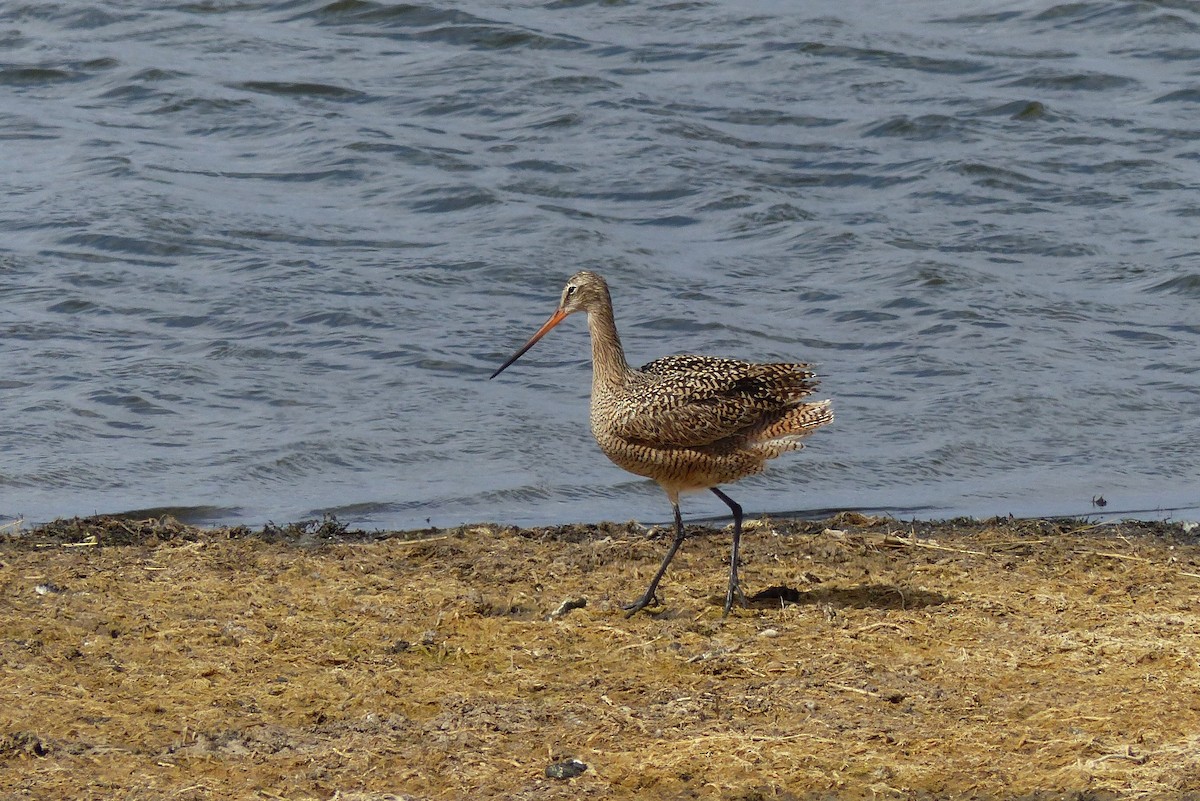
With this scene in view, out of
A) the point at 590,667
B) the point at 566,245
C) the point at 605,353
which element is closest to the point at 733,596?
the point at 590,667

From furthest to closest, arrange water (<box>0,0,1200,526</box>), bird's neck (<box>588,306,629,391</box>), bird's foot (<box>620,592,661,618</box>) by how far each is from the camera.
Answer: water (<box>0,0,1200,526</box>) < bird's neck (<box>588,306,629,391</box>) < bird's foot (<box>620,592,661,618</box>)

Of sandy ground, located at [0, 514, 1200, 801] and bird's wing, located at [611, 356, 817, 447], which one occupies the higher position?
bird's wing, located at [611, 356, 817, 447]

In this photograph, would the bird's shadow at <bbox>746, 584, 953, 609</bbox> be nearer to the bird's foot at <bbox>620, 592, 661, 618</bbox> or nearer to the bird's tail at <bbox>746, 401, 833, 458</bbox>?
the bird's foot at <bbox>620, 592, 661, 618</bbox>

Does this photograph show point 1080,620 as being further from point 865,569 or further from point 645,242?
point 645,242

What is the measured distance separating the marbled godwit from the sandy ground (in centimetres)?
42

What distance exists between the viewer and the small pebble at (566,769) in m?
4.64

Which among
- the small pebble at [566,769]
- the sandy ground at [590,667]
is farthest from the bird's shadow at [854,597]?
the small pebble at [566,769]

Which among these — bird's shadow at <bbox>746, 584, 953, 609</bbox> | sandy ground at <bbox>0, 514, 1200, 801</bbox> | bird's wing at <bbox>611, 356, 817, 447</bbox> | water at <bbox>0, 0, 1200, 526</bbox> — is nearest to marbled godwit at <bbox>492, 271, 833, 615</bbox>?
bird's wing at <bbox>611, 356, 817, 447</bbox>

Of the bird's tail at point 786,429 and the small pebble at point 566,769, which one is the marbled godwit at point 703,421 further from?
the small pebble at point 566,769

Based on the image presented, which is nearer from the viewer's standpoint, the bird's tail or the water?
the bird's tail

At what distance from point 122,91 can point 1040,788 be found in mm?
12298

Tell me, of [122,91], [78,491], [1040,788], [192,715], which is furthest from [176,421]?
[122,91]

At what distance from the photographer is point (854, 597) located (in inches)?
247

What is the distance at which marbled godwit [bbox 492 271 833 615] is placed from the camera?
6449 mm
